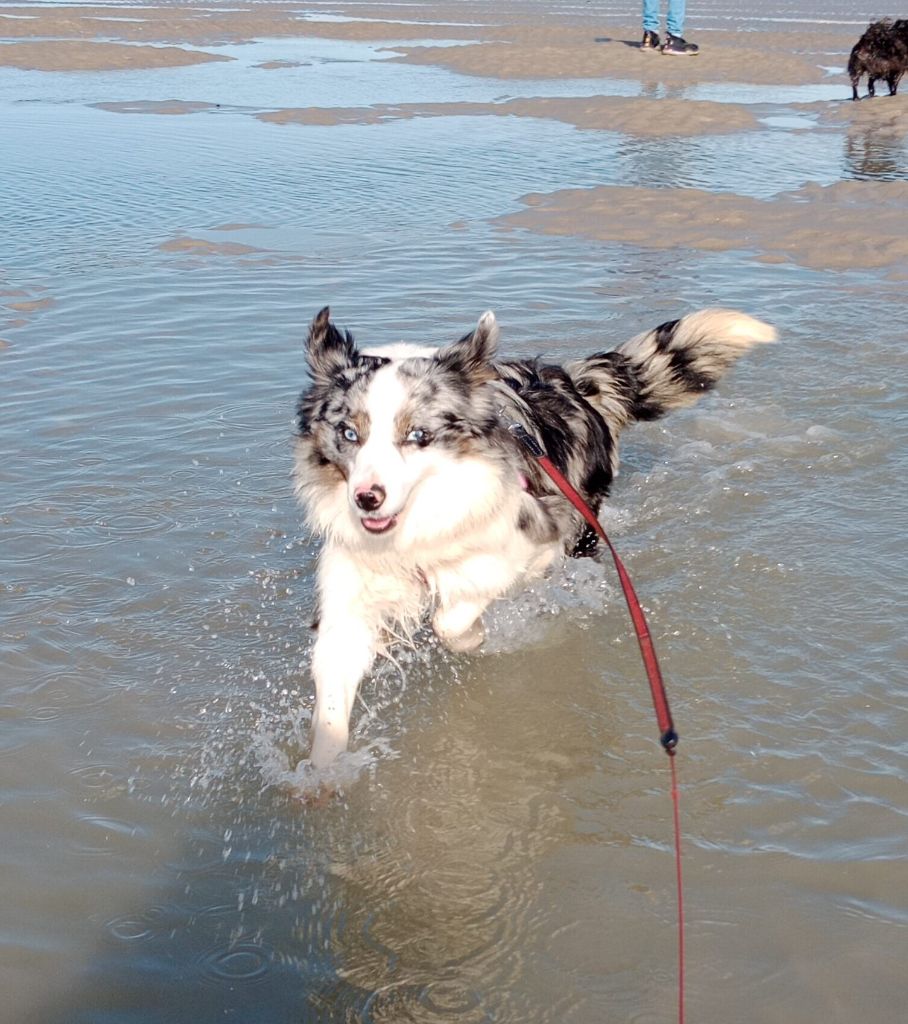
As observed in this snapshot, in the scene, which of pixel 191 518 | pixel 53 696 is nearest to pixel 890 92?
pixel 191 518

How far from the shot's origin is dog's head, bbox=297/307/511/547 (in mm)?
4020

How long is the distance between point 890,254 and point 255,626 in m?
7.61

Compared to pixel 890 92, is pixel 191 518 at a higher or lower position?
lower

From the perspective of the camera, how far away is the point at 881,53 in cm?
1892

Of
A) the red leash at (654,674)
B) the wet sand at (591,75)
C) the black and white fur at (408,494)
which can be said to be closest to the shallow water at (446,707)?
the red leash at (654,674)

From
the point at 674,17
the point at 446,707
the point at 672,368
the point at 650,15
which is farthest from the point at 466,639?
the point at 650,15

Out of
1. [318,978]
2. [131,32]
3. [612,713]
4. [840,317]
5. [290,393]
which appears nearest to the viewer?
[318,978]

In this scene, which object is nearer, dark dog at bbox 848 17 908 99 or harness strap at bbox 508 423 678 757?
harness strap at bbox 508 423 678 757

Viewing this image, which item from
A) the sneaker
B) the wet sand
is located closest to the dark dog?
the wet sand

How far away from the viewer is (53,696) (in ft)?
15.2

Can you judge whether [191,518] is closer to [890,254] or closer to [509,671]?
[509,671]

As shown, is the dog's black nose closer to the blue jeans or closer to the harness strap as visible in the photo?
the harness strap

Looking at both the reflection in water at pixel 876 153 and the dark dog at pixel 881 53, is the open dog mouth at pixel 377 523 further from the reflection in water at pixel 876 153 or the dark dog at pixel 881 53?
the dark dog at pixel 881 53

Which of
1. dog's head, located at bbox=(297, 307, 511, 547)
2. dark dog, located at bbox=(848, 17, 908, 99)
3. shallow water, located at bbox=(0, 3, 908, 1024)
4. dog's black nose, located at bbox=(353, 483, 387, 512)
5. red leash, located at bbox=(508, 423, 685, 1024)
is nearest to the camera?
red leash, located at bbox=(508, 423, 685, 1024)
